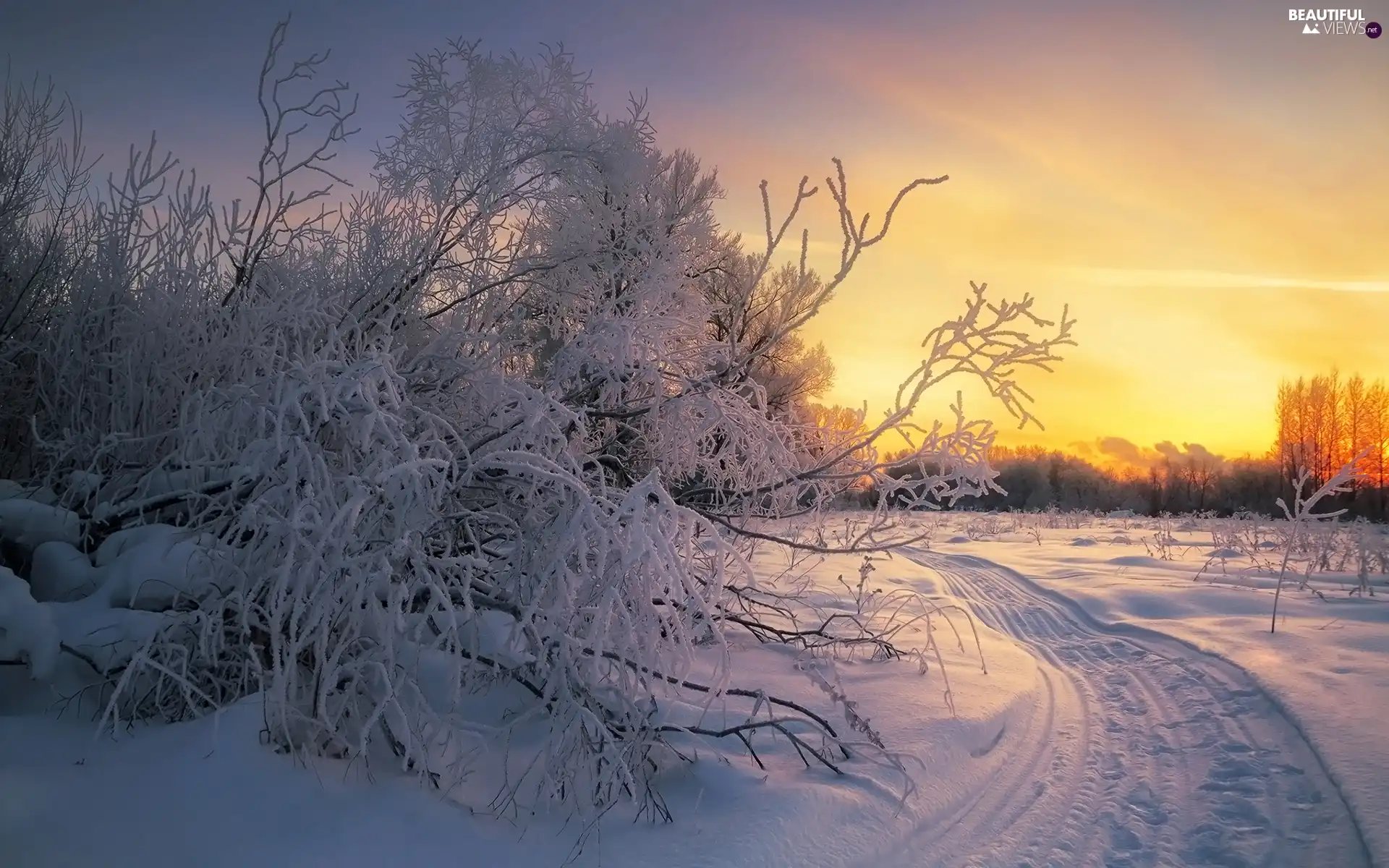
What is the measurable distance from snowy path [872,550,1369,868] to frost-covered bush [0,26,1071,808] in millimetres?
826

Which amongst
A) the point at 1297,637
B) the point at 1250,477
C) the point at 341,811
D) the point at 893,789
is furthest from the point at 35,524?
the point at 1250,477

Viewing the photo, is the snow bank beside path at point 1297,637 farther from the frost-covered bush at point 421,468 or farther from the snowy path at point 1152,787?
the frost-covered bush at point 421,468

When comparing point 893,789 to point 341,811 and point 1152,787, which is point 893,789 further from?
point 341,811

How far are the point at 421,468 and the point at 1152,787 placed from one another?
350 centimetres

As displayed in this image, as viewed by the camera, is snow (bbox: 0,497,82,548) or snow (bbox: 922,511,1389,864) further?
snow (bbox: 0,497,82,548)

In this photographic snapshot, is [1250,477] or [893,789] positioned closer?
[893,789]

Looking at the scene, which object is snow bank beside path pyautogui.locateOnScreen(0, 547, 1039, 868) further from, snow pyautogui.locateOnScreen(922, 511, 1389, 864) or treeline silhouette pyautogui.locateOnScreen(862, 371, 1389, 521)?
treeline silhouette pyautogui.locateOnScreen(862, 371, 1389, 521)

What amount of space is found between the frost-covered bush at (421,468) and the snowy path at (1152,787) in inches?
32.5

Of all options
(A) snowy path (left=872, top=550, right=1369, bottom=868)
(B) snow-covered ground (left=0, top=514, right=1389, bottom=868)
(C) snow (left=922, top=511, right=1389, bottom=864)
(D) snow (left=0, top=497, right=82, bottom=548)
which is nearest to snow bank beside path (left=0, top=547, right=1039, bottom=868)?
(B) snow-covered ground (left=0, top=514, right=1389, bottom=868)

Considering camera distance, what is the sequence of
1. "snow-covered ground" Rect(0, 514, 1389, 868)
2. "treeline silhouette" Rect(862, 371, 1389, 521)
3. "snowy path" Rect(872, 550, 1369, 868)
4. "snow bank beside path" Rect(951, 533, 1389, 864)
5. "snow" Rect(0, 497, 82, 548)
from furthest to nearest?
"treeline silhouette" Rect(862, 371, 1389, 521) → "snow" Rect(0, 497, 82, 548) → "snow bank beside path" Rect(951, 533, 1389, 864) → "snowy path" Rect(872, 550, 1369, 868) → "snow-covered ground" Rect(0, 514, 1389, 868)

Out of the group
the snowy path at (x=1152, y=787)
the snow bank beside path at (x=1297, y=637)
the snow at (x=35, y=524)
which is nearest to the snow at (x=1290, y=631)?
the snow bank beside path at (x=1297, y=637)

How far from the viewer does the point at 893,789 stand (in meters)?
3.46

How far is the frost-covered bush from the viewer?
2855 millimetres

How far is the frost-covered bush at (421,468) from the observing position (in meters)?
2.86
